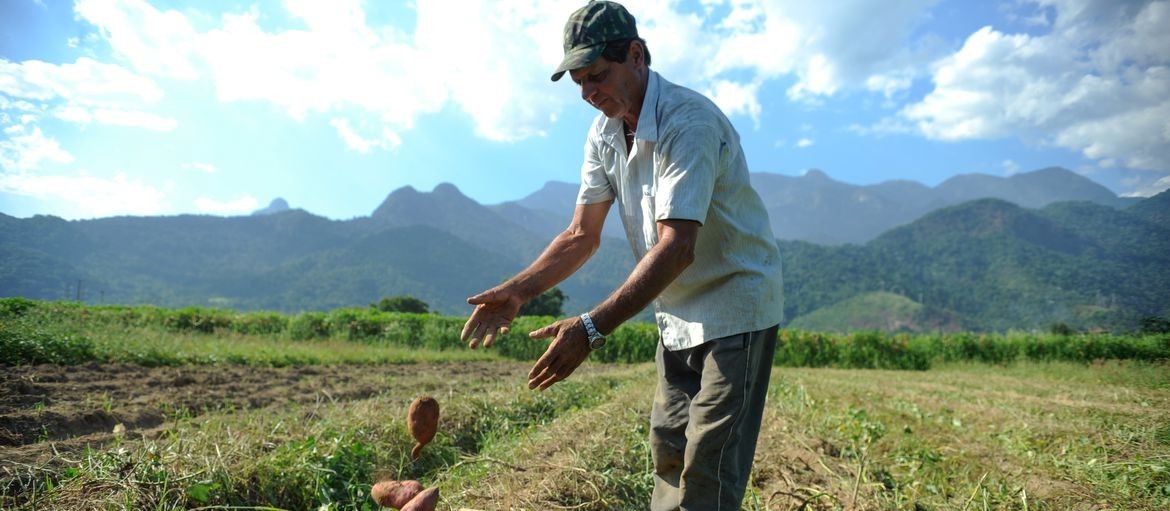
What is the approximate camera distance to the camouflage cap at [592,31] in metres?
1.97

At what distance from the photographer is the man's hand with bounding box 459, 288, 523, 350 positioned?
2.14m

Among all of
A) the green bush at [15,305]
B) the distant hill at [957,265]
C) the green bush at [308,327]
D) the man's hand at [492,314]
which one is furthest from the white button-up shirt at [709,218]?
the distant hill at [957,265]

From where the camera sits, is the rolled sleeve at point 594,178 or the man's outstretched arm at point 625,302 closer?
the man's outstretched arm at point 625,302

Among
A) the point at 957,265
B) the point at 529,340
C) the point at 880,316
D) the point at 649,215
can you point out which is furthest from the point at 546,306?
the point at 957,265

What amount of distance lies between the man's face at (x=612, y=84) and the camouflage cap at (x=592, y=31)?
0.04m

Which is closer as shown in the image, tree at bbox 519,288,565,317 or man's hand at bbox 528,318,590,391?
man's hand at bbox 528,318,590,391

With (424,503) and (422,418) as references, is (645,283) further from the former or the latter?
(422,418)

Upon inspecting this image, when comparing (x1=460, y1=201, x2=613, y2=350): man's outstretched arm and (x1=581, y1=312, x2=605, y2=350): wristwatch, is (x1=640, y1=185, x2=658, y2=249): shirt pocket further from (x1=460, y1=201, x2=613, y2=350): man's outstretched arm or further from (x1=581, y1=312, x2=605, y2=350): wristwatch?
(x1=581, y1=312, x2=605, y2=350): wristwatch

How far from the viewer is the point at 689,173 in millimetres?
1834

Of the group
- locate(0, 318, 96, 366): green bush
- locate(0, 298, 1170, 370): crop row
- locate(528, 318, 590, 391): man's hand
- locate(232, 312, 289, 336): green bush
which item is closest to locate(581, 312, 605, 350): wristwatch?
locate(528, 318, 590, 391): man's hand

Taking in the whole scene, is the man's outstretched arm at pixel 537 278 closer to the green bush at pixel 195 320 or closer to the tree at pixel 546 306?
the green bush at pixel 195 320

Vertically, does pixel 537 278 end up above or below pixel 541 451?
above

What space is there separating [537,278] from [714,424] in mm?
821

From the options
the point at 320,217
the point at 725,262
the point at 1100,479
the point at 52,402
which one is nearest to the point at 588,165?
the point at 725,262
